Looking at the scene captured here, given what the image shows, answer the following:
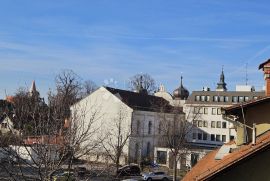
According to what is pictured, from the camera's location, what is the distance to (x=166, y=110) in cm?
7712

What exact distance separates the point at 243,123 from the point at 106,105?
5564 cm

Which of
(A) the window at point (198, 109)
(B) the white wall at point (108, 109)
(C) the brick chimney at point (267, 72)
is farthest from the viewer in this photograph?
(A) the window at point (198, 109)

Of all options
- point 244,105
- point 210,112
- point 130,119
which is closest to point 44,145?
point 244,105

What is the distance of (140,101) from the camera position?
7262cm

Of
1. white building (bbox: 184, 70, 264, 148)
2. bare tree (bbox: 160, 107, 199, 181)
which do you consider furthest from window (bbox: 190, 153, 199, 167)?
white building (bbox: 184, 70, 264, 148)

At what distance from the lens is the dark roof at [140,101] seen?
226ft

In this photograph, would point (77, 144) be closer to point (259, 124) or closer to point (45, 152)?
point (45, 152)

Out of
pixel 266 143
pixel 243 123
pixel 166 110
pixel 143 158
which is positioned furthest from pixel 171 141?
pixel 266 143

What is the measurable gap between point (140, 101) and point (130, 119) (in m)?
7.05

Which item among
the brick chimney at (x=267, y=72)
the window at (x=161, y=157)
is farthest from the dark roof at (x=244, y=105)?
the window at (x=161, y=157)

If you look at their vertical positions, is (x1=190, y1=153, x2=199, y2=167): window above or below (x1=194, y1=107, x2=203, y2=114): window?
below

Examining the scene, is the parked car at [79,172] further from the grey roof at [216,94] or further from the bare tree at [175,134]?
the grey roof at [216,94]

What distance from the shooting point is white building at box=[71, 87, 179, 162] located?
217 feet

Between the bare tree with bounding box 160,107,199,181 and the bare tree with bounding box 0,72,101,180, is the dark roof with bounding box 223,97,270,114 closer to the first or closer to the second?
the bare tree with bounding box 0,72,101,180
